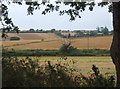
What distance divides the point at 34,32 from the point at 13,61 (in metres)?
1.04

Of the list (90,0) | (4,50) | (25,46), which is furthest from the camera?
(25,46)

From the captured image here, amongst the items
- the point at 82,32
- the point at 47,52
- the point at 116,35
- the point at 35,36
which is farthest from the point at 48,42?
the point at 116,35

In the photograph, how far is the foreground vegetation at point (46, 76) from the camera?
5504 mm

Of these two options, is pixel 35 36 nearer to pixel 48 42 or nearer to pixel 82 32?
pixel 48 42

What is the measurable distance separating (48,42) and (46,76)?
4.79ft

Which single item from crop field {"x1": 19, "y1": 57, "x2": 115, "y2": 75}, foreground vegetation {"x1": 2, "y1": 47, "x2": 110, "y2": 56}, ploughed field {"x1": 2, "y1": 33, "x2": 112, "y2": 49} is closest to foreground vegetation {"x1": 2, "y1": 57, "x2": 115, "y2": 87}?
crop field {"x1": 19, "y1": 57, "x2": 115, "y2": 75}

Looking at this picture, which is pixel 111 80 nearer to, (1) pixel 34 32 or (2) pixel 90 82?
(2) pixel 90 82

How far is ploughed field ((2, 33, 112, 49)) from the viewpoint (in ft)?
20.9

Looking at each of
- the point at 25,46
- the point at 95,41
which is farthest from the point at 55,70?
the point at 95,41

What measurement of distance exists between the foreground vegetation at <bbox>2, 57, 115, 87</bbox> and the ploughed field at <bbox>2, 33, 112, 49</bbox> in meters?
0.74

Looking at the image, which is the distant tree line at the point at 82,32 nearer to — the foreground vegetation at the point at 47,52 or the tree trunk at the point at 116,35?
the foreground vegetation at the point at 47,52

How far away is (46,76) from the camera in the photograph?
5.68 m

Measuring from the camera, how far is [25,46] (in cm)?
665

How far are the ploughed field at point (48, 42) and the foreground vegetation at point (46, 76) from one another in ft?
2.42
